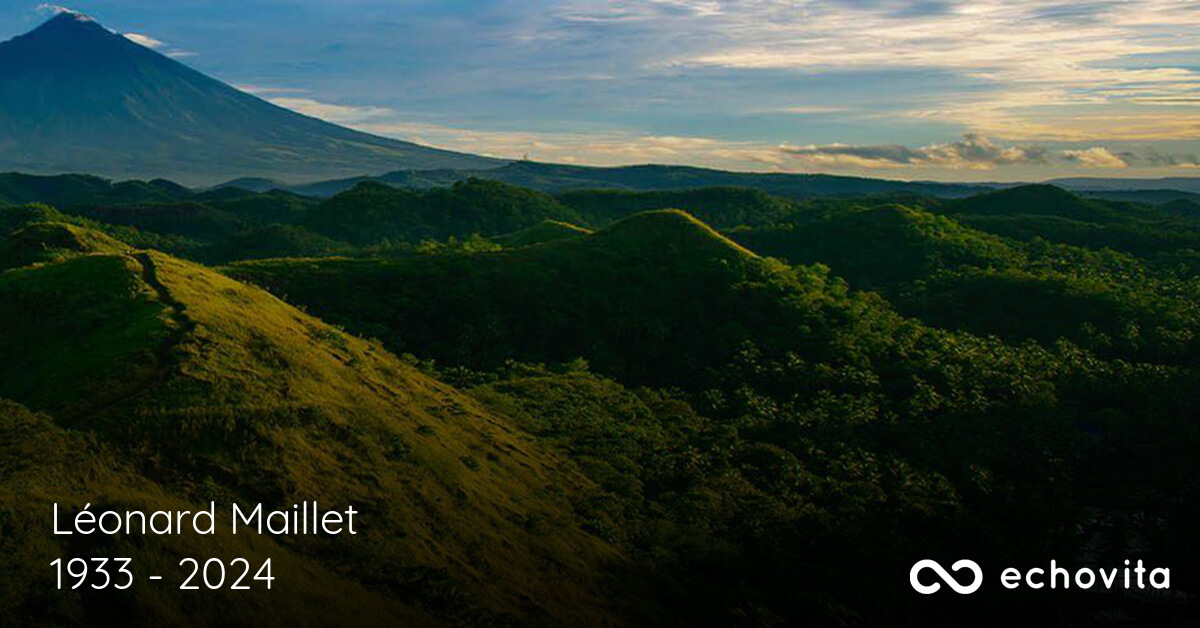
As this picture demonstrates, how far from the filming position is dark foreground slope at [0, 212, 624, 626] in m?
15.8

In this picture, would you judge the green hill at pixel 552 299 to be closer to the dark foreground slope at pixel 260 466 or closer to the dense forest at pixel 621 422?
the dense forest at pixel 621 422

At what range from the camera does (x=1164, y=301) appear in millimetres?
66062

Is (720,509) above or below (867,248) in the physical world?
below

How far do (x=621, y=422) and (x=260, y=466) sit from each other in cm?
2044

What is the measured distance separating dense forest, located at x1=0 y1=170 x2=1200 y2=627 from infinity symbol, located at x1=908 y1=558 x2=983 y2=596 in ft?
1.40

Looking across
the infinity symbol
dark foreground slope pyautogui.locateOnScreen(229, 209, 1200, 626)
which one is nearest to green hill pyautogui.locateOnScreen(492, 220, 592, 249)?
dark foreground slope pyautogui.locateOnScreen(229, 209, 1200, 626)

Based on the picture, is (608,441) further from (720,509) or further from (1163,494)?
(1163,494)

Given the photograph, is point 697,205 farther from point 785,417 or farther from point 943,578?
point 943,578

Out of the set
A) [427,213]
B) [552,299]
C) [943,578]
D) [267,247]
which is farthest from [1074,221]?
[267,247]

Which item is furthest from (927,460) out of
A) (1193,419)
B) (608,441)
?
(1193,419)

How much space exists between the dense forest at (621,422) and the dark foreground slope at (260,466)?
0.10 m

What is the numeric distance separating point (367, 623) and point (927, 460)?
97.2ft

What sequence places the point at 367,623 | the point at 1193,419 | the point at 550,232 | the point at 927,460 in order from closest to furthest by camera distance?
Result: the point at 367,623 → the point at 927,460 → the point at 1193,419 → the point at 550,232

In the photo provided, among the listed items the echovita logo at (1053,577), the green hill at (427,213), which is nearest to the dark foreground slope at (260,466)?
the echovita logo at (1053,577)
